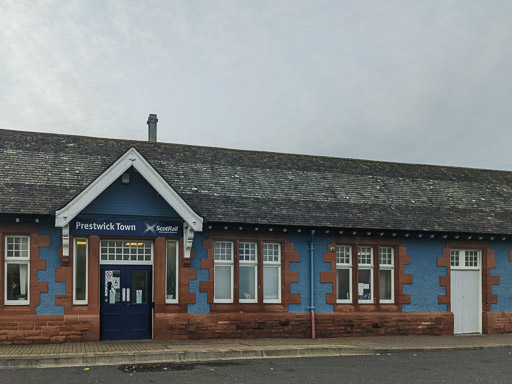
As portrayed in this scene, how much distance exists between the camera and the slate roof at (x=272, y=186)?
17.7m

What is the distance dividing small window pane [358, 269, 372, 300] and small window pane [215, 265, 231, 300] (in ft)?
13.2

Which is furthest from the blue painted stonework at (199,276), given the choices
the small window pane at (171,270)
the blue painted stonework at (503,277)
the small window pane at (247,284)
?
the blue painted stonework at (503,277)

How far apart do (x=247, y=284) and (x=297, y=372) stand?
579 cm

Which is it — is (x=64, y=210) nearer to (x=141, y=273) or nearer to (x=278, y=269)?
(x=141, y=273)

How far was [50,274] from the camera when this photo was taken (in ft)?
53.9

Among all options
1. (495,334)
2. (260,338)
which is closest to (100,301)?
(260,338)

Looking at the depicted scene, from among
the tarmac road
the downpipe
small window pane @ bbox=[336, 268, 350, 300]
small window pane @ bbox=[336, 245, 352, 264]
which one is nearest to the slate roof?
the downpipe

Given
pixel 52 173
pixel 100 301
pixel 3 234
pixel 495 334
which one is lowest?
pixel 495 334

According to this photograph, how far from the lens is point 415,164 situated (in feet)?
79.7

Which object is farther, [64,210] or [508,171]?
[508,171]

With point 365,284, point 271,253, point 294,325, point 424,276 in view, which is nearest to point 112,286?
point 271,253

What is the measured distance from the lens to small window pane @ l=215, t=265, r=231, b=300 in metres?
18.3

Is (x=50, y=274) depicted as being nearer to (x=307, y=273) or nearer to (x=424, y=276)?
(x=307, y=273)

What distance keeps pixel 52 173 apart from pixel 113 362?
6.21 metres
